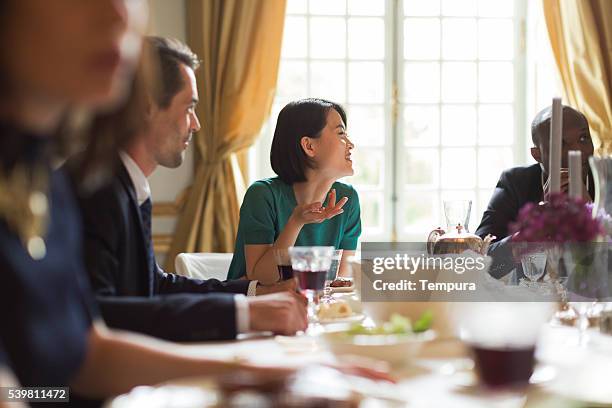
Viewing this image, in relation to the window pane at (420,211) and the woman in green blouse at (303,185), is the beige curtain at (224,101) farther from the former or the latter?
the woman in green blouse at (303,185)

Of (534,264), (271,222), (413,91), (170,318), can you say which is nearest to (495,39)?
(413,91)

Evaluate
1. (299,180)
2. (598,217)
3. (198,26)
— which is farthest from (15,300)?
(198,26)

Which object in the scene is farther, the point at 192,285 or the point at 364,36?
A: the point at 364,36

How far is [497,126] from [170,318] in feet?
11.9

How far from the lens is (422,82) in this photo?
4648mm

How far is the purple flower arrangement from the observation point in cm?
152

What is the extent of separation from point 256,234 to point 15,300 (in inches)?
73.5

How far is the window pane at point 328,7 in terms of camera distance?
457cm

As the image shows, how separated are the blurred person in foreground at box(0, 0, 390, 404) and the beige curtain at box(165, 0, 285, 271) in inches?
119

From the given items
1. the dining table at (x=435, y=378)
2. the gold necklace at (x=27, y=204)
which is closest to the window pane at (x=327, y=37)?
the dining table at (x=435, y=378)

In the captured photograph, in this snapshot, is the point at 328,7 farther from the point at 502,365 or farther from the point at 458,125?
the point at 502,365

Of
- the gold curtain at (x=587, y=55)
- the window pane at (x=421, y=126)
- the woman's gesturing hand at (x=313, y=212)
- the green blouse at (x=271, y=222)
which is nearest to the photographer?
the woman's gesturing hand at (x=313, y=212)

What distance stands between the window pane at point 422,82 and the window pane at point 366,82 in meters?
0.15

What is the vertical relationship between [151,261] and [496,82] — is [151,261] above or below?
below
